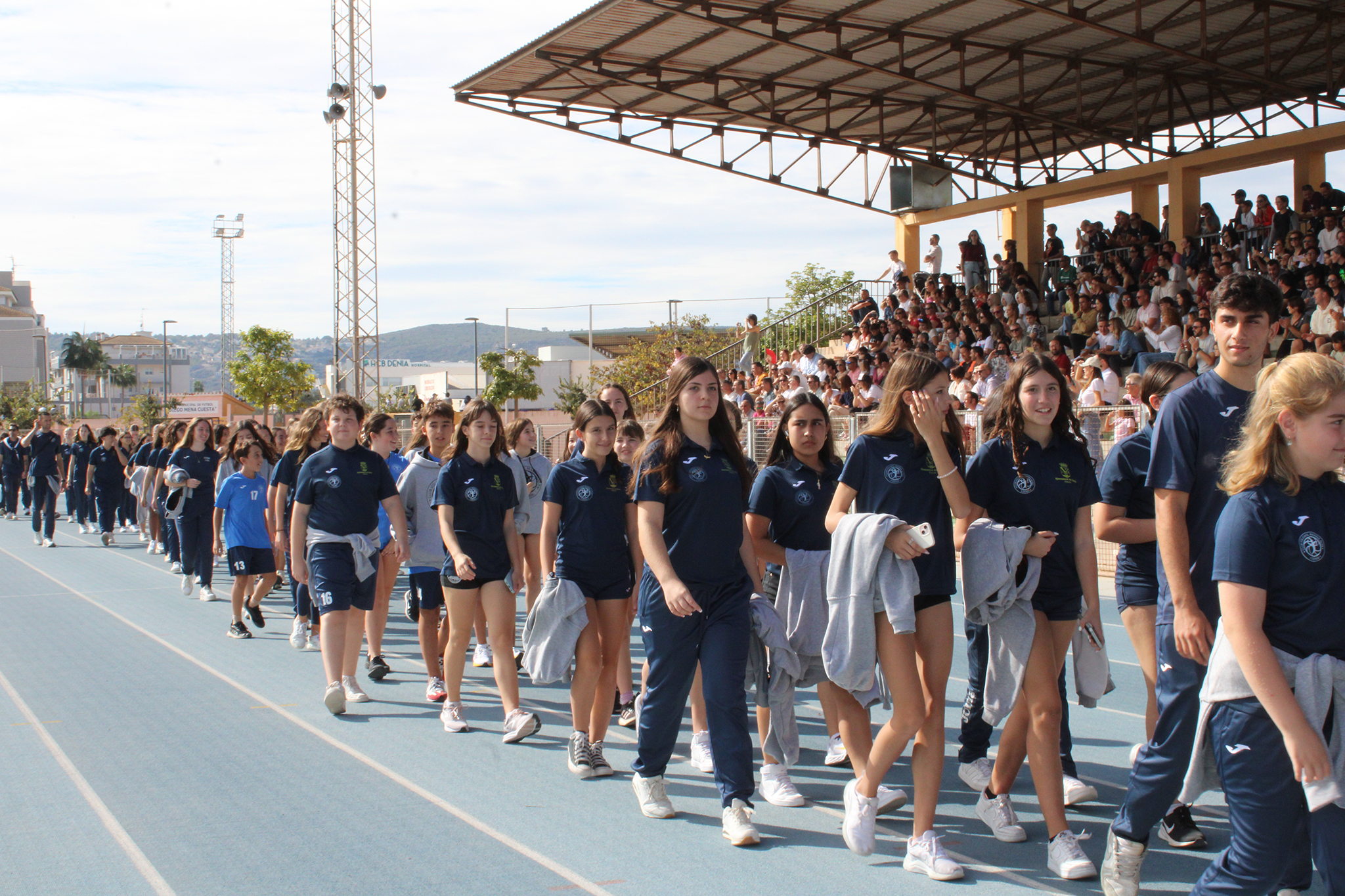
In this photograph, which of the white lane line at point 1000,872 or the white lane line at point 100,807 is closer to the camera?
the white lane line at point 1000,872

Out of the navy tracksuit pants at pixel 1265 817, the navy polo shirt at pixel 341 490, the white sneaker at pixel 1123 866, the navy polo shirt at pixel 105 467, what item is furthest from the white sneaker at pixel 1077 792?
the navy polo shirt at pixel 105 467

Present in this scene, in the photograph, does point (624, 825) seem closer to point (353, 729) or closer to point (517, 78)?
point (353, 729)

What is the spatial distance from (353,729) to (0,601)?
755 cm

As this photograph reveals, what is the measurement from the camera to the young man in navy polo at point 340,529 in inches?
273

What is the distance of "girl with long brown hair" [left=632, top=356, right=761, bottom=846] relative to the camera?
4656 mm

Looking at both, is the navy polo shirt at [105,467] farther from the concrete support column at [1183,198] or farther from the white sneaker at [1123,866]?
the concrete support column at [1183,198]

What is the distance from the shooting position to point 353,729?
666 cm

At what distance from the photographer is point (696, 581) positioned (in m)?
4.78

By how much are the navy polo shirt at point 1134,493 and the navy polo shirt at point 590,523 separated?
90.2 inches

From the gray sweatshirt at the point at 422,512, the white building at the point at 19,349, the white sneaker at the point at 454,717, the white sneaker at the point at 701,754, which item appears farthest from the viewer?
the white building at the point at 19,349

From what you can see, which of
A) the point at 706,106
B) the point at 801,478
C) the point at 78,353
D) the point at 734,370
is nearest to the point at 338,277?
the point at 734,370

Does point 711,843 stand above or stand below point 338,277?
below

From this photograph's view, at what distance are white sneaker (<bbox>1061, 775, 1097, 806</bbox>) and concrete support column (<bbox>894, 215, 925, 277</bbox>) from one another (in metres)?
22.8

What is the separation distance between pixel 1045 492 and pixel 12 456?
24.7 metres
